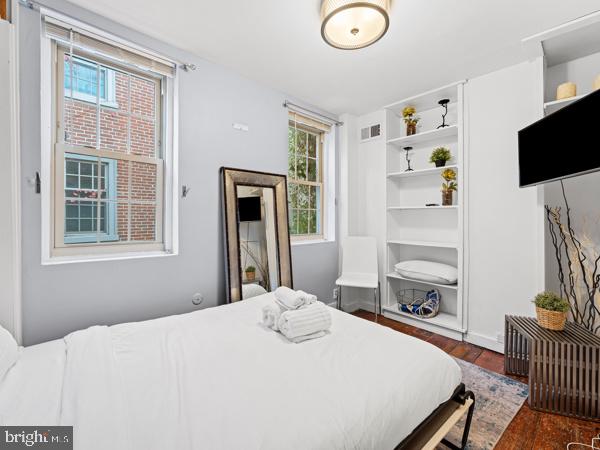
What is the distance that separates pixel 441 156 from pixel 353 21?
1.80 metres

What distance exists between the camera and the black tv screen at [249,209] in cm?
257

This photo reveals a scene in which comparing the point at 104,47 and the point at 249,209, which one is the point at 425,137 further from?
the point at 104,47

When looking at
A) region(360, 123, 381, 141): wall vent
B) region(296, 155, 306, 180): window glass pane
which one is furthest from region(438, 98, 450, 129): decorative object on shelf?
region(296, 155, 306, 180): window glass pane

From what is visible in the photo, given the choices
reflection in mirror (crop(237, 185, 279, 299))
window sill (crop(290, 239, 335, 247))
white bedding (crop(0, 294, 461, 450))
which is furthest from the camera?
window sill (crop(290, 239, 335, 247))

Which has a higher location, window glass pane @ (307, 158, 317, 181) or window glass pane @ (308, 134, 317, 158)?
window glass pane @ (308, 134, 317, 158)

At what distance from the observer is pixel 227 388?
106cm

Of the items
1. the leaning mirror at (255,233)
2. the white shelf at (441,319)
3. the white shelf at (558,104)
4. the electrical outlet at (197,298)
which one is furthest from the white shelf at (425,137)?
the electrical outlet at (197,298)

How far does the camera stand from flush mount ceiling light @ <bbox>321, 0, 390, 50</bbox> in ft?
4.96

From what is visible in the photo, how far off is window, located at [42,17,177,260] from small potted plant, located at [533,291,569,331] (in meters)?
2.85

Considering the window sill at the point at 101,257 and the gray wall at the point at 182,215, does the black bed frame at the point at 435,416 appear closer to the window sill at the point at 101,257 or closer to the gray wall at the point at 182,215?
the gray wall at the point at 182,215

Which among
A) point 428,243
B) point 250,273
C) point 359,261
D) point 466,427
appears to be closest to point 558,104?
point 428,243

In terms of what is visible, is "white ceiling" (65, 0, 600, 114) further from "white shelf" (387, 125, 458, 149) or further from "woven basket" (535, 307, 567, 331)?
"woven basket" (535, 307, 567, 331)

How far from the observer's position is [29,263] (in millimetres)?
1609

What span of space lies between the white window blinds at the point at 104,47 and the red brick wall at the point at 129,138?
→ 0.41ft
